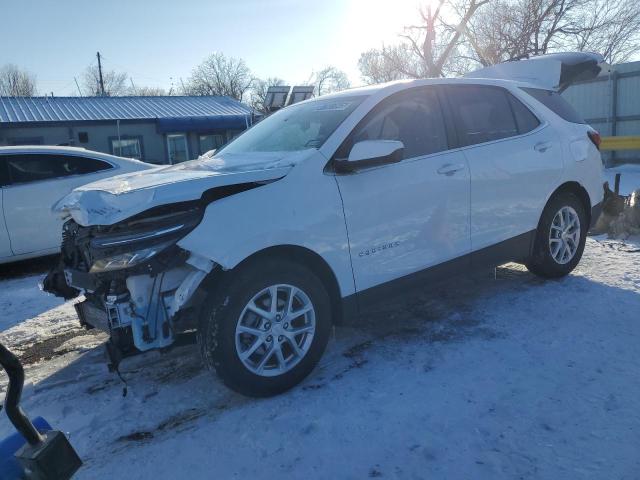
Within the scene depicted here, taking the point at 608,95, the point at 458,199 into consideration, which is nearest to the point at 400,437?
the point at 458,199

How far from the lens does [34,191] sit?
678cm

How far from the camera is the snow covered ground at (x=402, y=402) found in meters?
2.60

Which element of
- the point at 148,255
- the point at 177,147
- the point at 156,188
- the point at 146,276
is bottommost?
the point at 146,276

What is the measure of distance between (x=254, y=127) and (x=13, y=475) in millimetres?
3781

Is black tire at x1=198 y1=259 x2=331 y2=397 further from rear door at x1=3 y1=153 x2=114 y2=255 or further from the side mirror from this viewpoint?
rear door at x1=3 y1=153 x2=114 y2=255

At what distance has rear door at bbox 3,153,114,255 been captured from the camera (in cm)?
664

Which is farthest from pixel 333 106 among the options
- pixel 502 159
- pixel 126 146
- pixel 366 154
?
pixel 126 146

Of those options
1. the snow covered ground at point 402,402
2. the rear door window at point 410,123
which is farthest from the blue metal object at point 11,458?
the rear door window at point 410,123

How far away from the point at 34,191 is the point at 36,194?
45 millimetres

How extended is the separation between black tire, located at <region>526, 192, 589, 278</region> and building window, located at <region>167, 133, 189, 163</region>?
841 inches

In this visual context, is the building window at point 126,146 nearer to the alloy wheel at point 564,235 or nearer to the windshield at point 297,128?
the windshield at point 297,128

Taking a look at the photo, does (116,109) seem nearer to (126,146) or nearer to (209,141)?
(126,146)

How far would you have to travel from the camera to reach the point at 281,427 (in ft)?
9.68

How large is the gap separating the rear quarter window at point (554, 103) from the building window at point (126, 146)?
20495 millimetres
